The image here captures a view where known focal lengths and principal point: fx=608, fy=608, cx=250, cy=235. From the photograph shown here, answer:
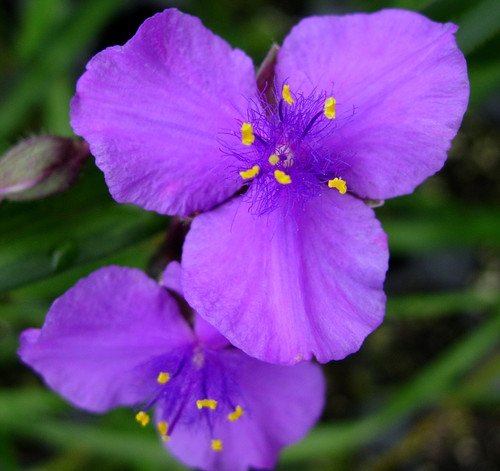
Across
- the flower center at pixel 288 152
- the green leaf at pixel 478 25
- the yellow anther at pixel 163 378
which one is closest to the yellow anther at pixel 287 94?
the flower center at pixel 288 152

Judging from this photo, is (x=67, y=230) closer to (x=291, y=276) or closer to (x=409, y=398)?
(x=291, y=276)

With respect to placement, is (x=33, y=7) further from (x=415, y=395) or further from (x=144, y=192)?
(x=415, y=395)

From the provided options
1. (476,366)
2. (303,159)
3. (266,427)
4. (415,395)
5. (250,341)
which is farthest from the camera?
(476,366)

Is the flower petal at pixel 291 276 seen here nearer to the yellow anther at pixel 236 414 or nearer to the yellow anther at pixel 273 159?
the yellow anther at pixel 273 159

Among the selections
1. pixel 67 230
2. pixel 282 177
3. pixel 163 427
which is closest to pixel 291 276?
pixel 282 177

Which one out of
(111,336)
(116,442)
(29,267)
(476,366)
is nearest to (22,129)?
(116,442)
